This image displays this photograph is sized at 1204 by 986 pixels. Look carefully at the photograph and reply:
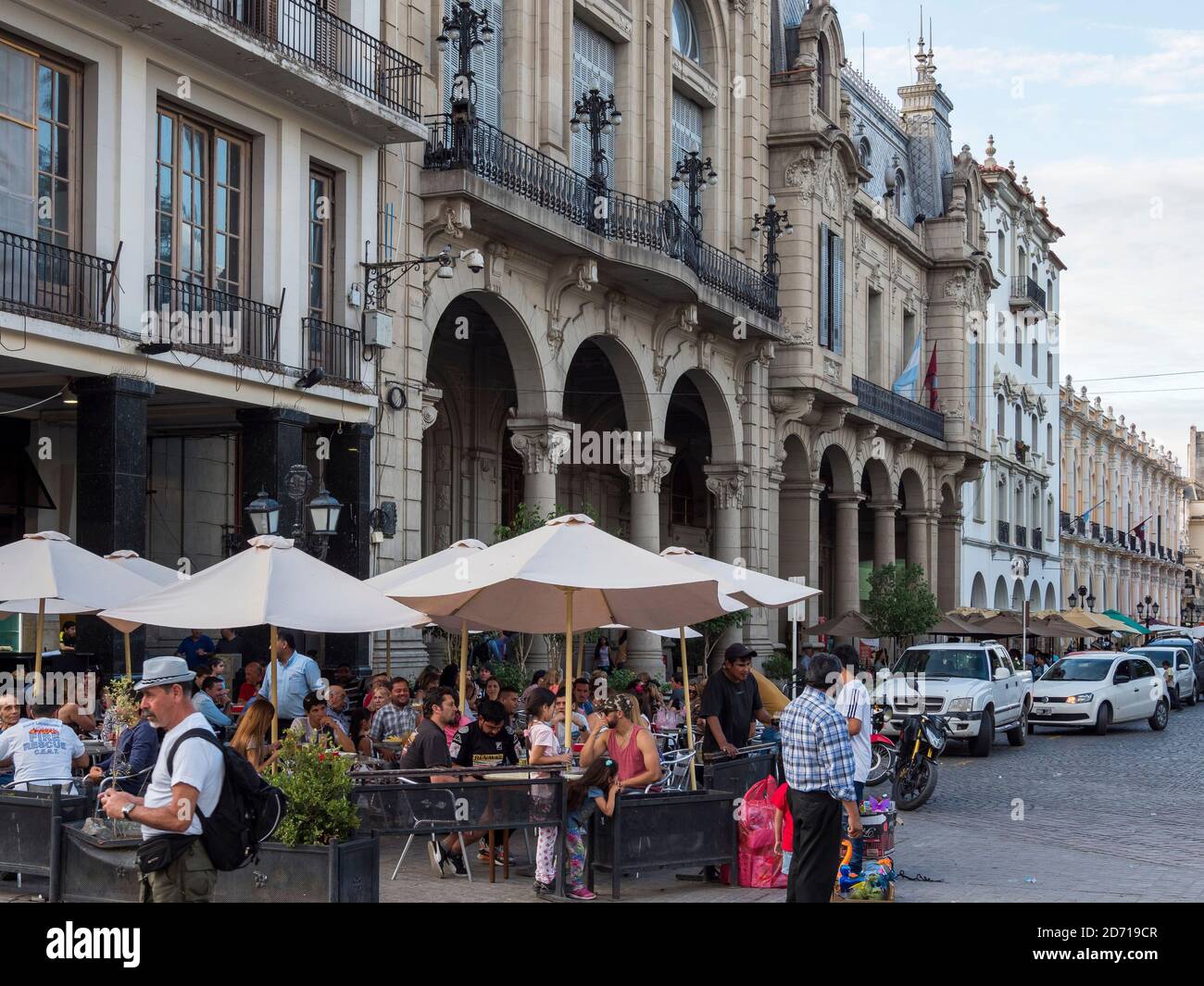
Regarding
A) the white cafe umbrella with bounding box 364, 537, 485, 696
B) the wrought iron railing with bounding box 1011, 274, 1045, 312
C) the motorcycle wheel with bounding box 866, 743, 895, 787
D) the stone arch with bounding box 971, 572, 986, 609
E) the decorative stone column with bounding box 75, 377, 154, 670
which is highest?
the wrought iron railing with bounding box 1011, 274, 1045, 312

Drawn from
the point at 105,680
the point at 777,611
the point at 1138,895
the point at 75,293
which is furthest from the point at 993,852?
the point at 777,611

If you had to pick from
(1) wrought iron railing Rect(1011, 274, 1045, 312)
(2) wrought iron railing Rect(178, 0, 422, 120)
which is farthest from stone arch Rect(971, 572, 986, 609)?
(2) wrought iron railing Rect(178, 0, 422, 120)

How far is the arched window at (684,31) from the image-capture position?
32281 mm

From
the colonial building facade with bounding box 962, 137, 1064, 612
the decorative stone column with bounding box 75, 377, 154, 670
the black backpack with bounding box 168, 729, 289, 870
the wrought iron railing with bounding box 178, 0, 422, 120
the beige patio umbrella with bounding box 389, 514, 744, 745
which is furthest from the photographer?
the colonial building facade with bounding box 962, 137, 1064, 612

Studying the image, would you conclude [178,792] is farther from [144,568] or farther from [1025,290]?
[1025,290]

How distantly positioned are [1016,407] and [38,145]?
157 ft

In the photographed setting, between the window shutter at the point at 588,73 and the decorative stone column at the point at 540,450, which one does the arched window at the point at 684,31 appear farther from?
the decorative stone column at the point at 540,450

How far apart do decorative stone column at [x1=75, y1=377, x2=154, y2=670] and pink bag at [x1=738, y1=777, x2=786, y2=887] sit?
8.12 meters

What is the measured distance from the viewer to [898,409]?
4362cm

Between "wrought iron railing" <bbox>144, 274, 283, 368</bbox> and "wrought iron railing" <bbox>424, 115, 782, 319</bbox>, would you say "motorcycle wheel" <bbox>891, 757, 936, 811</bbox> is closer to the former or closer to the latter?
"wrought iron railing" <bbox>144, 274, 283, 368</bbox>

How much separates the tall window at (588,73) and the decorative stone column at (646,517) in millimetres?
5284

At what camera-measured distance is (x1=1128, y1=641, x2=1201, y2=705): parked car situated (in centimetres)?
3772

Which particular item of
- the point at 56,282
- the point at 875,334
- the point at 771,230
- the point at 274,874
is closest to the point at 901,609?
the point at 875,334

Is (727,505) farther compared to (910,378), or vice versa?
(910,378)
